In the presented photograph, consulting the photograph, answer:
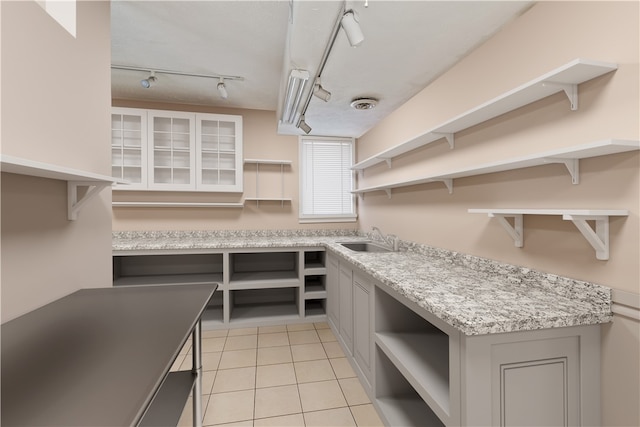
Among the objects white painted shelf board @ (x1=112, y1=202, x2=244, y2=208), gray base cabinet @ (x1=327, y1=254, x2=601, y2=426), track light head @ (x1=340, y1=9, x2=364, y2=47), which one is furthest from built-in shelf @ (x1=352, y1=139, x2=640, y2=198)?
white painted shelf board @ (x1=112, y1=202, x2=244, y2=208)

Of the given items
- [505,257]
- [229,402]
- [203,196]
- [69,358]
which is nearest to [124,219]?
[203,196]

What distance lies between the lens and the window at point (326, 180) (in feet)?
12.8

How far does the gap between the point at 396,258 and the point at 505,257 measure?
775 millimetres

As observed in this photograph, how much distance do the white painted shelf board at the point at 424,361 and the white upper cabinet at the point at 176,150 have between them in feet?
8.59

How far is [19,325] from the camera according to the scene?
0.98 m

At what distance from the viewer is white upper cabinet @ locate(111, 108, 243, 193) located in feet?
10.4

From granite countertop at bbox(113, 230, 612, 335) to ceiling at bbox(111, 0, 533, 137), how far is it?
1.41 metres

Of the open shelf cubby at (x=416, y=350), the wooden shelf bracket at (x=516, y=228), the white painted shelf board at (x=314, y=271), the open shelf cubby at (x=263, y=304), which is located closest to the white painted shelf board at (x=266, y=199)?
the white painted shelf board at (x=314, y=271)

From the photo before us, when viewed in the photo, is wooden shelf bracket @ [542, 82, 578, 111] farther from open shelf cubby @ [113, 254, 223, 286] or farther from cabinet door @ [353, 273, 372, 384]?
open shelf cubby @ [113, 254, 223, 286]

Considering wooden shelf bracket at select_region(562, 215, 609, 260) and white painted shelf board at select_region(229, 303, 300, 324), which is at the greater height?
wooden shelf bracket at select_region(562, 215, 609, 260)

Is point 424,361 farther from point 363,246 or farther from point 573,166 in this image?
point 363,246

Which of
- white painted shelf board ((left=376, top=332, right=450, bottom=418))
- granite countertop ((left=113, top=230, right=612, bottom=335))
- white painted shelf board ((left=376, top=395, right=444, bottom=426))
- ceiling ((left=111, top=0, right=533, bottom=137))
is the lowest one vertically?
white painted shelf board ((left=376, top=395, right=444, bottom=426))

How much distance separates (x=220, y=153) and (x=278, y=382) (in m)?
2.69

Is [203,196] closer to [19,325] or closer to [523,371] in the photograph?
[19,325]
